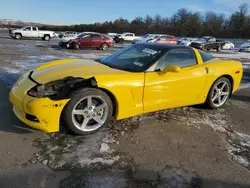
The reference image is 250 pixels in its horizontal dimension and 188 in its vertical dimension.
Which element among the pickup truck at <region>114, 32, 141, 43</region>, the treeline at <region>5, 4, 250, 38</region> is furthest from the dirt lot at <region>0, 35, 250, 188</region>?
the treeline at <region>5, 4, 250, 38</region>

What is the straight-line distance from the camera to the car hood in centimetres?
361

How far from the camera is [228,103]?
5.52 meters

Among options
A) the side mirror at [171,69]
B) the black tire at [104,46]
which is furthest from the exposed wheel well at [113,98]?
the black tire at [104,46]

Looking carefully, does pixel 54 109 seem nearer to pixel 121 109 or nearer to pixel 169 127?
pixel 121 109

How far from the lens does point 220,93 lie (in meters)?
5.03

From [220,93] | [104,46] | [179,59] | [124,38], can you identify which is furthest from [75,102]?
[124,38]

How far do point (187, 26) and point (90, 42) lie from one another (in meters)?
61.5

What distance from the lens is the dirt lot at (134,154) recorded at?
259 cm

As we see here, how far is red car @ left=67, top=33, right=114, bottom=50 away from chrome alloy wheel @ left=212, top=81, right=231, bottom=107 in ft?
53.2

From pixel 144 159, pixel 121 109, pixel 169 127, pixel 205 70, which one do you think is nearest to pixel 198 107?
pixel 205 70

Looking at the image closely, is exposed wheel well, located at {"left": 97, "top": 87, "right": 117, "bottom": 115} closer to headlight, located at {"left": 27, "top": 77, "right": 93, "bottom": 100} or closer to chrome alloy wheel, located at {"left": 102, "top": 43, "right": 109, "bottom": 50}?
headlight, located at {"left": 27, "top": 77, "right": 93, "bottom": 100}

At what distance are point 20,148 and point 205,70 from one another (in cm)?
335

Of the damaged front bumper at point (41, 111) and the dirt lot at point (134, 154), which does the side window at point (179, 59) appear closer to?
the dirt lot at point (134, 154)

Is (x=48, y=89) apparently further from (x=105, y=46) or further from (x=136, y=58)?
(x=105, y=46)
